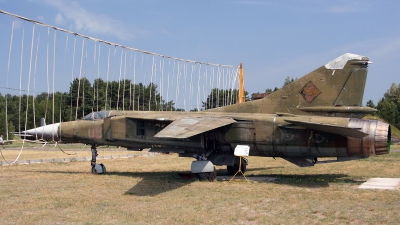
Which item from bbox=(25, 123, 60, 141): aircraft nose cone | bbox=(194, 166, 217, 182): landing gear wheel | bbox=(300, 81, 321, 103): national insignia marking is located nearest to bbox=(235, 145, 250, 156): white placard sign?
bbox=(194, 166, 217, 182): landing gear wheel

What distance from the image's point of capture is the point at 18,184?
43.3 ft

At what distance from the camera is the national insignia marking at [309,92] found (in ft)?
48.8

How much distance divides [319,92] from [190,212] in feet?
26.4

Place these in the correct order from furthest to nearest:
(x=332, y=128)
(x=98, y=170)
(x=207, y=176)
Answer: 1. (x=98, y=170)
2. (x=207, y=176)
3. (x=332, y=128)

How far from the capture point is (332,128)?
12.5m

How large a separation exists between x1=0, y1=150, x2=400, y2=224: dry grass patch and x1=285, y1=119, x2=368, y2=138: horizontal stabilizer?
1.66m

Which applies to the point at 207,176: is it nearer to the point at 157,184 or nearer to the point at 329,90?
the point at 157,184

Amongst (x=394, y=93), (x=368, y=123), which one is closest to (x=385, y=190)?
(x=368, y=123)

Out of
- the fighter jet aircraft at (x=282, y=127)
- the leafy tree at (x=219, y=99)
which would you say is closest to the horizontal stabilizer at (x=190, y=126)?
the fighter jet aircraft at (x=282, y=127)

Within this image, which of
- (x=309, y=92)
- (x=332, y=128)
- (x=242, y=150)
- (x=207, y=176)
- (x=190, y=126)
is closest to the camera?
(x=332, y=128)

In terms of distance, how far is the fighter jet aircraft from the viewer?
1311 centimetres

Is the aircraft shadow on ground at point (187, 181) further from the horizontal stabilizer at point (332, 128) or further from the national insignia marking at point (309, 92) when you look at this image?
the national insignia marking at point (309, 92)

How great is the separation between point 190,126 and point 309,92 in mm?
4810

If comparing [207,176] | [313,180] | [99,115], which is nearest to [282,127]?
[313,180]
